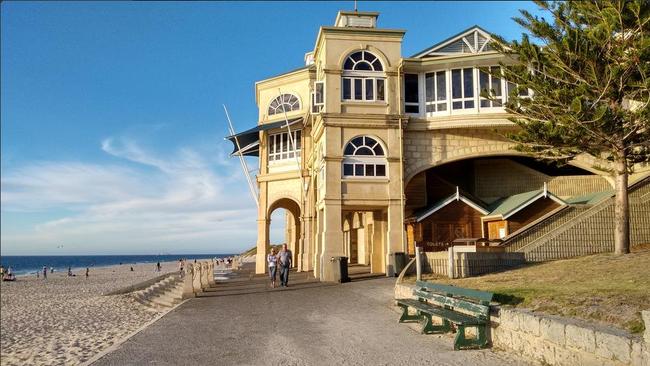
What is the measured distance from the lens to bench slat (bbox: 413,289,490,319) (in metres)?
8.27

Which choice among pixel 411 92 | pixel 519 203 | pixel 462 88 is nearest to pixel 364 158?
pixel 411 92

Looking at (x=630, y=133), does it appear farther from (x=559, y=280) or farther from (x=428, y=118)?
(x=428, y=118)

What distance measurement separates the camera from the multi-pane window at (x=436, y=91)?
22.4m

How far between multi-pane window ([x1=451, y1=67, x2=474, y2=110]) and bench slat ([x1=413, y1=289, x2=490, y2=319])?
42.5 ft

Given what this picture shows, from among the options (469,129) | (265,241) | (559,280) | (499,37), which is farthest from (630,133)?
(265,241)

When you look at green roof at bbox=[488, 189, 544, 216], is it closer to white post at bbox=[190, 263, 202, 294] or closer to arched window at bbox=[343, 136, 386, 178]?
arched window at bbox=[343, 136, 386, 178]

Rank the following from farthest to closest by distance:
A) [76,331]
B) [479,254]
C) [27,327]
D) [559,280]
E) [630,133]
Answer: [27,327] < [76,331] < [479,254] < [630,133] < [559,280]

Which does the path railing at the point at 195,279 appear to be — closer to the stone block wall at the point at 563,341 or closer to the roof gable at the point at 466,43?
the stone block wall at the point at 563,341

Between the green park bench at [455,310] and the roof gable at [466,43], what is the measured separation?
52.5ft

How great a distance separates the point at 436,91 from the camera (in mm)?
22422

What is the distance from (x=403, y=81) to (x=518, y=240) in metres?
8.35

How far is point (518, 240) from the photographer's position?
17.4 m

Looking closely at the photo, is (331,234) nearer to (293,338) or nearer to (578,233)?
(578,233)

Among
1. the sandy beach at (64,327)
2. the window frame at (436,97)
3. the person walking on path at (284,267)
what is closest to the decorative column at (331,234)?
the person walking on path at (284,267)
